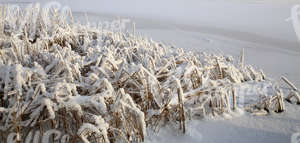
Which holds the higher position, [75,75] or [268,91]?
[75,75]

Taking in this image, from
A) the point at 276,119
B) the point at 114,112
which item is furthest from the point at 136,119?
the point at 276,119

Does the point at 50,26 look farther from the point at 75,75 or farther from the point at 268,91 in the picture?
the point at 268,91

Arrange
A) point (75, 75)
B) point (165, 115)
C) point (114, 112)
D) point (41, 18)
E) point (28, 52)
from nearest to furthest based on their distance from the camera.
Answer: point (114, 112), point (165, 115), point (75, 75), point (28, 52), point (41, 18)

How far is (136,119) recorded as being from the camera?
120 centimetres

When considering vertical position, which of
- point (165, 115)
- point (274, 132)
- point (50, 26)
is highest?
point (50, 26)

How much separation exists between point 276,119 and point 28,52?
6.28 ft

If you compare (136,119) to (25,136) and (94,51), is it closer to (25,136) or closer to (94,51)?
(25,136)

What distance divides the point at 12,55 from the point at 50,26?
49.7 inches

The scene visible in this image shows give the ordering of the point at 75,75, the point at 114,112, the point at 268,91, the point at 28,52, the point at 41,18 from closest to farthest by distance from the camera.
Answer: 1. the point at 114,112
2. the point at 75,75
3. the point at 268,91
4. the point at 28,52
5. the point at 41,18

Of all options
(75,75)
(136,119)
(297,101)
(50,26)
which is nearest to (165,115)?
(136,119)

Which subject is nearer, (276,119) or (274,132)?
(274,132)

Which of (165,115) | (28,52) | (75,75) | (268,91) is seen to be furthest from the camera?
(28,52)

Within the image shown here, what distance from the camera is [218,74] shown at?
6.34 ft

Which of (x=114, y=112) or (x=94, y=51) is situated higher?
(x=94, y=51)
